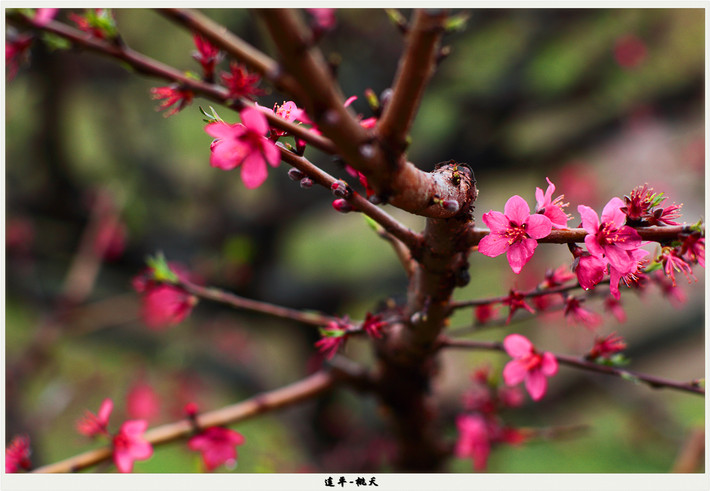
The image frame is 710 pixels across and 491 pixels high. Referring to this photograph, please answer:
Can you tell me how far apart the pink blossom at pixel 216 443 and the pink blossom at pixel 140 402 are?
1.18 meters

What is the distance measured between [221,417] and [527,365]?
473 millimetres

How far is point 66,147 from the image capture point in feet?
5.65

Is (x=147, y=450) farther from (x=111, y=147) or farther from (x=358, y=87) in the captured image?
(x=111, y=147)

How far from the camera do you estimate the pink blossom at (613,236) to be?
0.47 meters

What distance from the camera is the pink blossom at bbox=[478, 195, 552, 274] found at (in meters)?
0.47

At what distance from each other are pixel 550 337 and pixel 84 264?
2.01 m

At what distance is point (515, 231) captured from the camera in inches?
19.1

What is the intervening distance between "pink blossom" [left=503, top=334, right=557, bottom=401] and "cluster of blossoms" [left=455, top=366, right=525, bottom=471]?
0.25m

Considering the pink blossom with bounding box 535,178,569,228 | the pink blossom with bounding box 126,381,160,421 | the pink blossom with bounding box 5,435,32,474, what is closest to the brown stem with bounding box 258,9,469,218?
the pink blossom with bounding box 535,178,569,228

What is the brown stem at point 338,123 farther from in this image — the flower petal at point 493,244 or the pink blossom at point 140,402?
the pink blossom at point 140,402

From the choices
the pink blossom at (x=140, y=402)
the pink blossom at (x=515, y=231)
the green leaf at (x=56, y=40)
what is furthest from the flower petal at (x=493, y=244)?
the pink blossom at (x=140, y=402)

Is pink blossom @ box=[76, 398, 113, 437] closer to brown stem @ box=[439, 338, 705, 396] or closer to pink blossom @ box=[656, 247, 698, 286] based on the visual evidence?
brown stem @ box=[439, 338, 705, 396]
